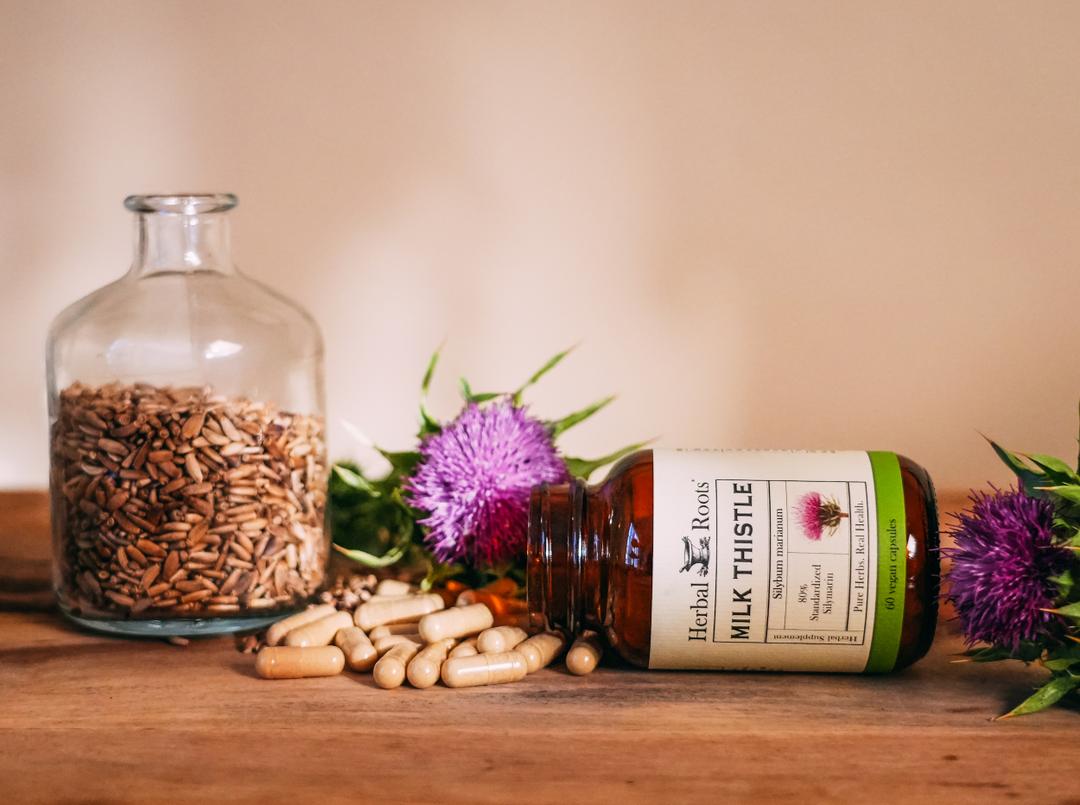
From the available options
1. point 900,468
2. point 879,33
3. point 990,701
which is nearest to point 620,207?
point 879,33

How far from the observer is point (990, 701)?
70cm

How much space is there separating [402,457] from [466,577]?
0.12 meters

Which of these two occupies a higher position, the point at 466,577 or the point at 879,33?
the point at 879,33

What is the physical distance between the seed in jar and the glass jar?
0.12m

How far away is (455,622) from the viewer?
0.81 m

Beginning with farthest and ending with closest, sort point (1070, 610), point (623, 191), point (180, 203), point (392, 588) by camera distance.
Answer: point (623, 191), point (392, 588), point (180, 203), point (1070, 610)

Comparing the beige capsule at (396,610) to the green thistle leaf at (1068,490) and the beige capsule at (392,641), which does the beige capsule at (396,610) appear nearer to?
the beige capsule at (392,641)

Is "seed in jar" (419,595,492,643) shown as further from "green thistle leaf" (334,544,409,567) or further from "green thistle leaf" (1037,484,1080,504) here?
"green thistle leaf" (1037,484,1080,504)

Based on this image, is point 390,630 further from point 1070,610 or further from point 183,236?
point 1070,610

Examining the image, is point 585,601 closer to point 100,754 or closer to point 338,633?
point 338,633

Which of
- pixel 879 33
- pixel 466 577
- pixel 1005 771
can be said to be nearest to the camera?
pixel 1005 771

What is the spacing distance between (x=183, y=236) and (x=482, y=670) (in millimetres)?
406

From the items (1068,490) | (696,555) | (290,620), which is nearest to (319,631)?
(290,620)

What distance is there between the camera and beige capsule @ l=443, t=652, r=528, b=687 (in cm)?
72
